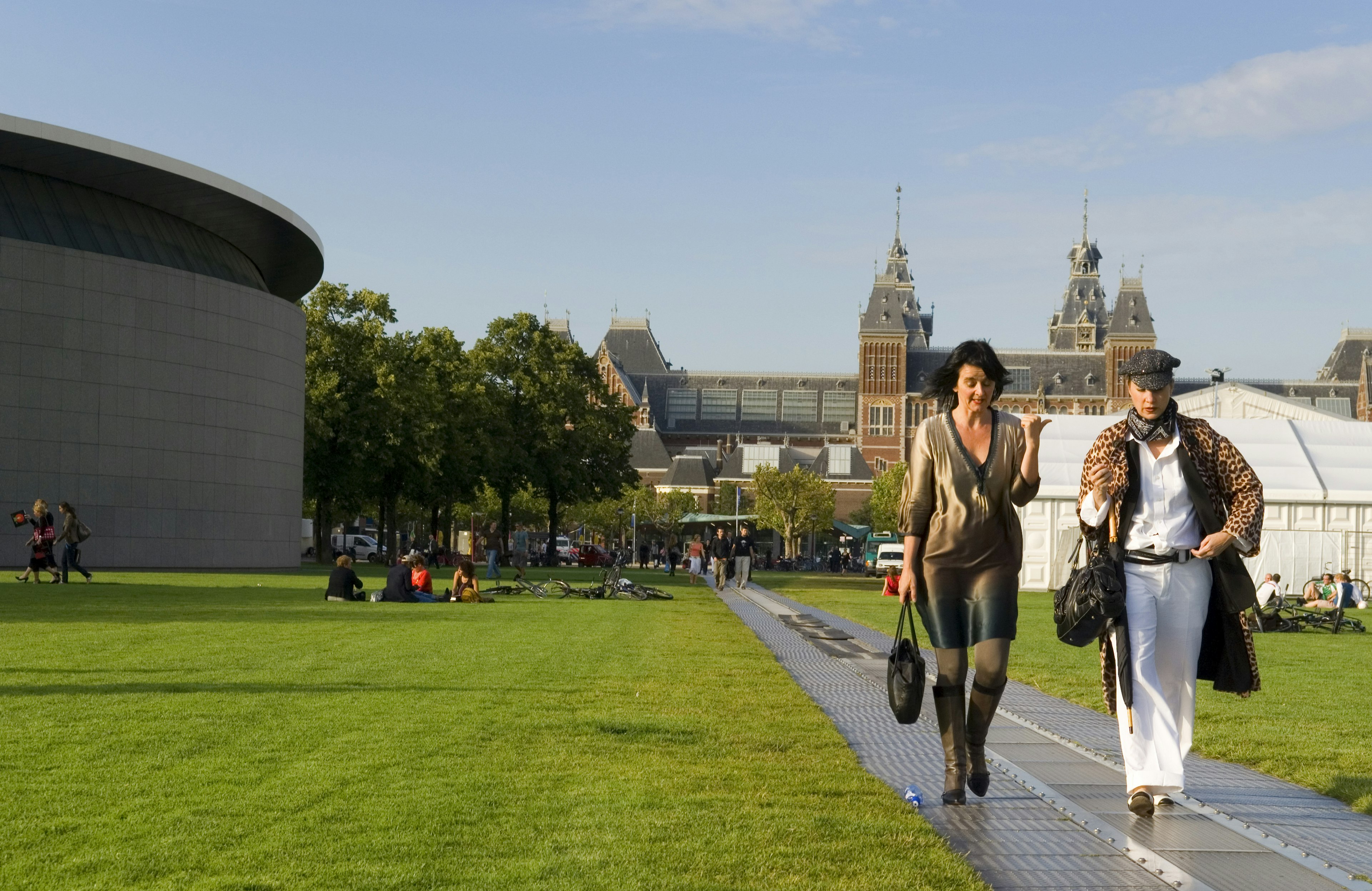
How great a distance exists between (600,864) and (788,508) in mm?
102819

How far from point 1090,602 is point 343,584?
21.1 metres

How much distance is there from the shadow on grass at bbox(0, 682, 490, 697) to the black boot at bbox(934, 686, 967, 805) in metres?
4.92

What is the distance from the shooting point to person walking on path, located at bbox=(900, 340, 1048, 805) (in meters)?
6.89

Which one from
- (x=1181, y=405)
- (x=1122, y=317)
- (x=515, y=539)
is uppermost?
(x=1122, y=317)

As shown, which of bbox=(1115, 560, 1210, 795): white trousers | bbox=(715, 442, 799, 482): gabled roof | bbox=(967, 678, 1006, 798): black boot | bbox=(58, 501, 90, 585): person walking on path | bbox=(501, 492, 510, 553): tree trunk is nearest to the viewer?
bbox=(1115, 560, 1210, 795): white trousers

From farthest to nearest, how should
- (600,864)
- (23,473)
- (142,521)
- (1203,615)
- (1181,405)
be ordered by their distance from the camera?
1. (1181,405)
2. (142,521)
3. (23,473)
4. (1203,615)
5. (600,864)

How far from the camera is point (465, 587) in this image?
89.9 feet

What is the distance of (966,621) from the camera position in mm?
6965

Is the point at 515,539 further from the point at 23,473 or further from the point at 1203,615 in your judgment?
the point at 1203,615

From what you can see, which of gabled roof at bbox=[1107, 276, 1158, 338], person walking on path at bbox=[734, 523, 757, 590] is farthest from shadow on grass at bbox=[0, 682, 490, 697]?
gabled roof at bbox=[1107, 276, 1158, 338]

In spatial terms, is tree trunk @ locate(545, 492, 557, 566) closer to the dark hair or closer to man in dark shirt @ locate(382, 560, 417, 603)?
man in dark shirt @ locate(382, 560, 417, 603)

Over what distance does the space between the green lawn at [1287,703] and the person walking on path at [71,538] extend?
16.1 m

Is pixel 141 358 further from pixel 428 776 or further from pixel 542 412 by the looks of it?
pixel 428 776

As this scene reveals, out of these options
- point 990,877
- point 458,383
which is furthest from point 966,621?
point 458,383
